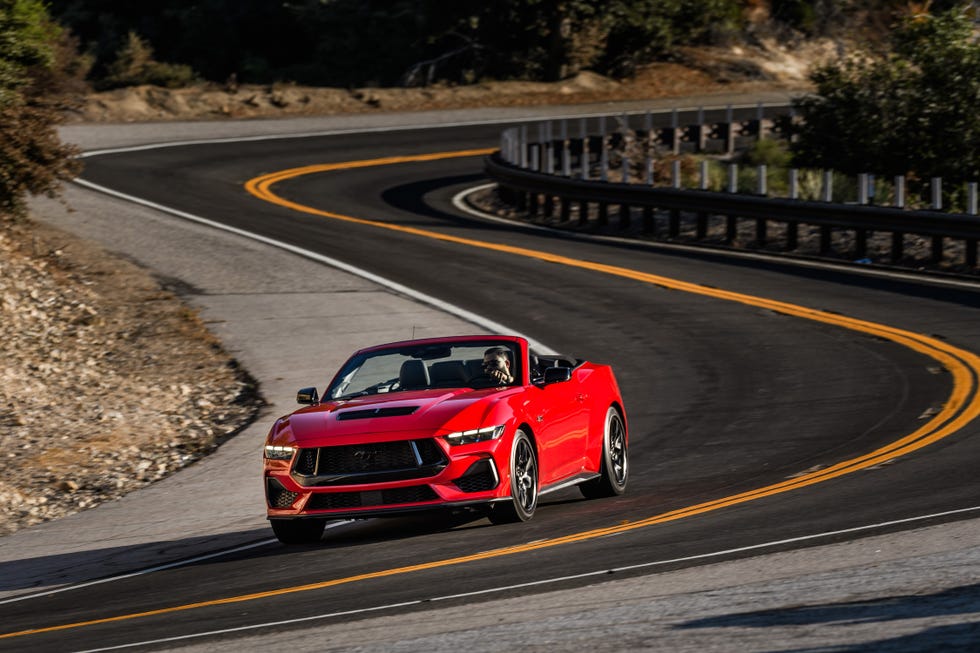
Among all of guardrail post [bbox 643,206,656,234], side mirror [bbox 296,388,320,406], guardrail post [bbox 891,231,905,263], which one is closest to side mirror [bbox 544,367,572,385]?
side mirror [bbox 296,388,320,406]

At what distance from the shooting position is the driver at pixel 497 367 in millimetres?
11430

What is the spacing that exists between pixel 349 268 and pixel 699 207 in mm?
6688

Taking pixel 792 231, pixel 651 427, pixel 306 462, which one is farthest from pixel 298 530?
pixel 792 231

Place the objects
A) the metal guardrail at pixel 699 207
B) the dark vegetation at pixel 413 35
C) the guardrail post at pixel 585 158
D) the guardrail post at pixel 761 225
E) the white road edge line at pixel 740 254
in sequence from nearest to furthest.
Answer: the white road edge line at pixel 740 254
the metal guardrail at pixel 699 207
the guardrail post at pixel 761 225
the guardrail post at pixel 585 158
the dark vegetation at pixel 413 35

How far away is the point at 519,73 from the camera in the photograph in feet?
196

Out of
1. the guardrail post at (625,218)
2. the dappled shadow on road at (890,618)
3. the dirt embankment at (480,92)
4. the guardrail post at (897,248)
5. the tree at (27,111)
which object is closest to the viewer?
the dappled shadow on road at (890,618)

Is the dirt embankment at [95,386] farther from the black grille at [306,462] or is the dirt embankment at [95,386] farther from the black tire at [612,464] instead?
the black tire at [612,464]

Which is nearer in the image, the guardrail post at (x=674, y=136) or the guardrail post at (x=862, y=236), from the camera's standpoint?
the guardrail post at (x=862, y=236)

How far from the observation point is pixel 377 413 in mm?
10664

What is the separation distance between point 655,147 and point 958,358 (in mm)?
22672

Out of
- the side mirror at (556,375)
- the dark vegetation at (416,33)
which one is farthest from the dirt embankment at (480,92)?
the side mirror at (556,375)

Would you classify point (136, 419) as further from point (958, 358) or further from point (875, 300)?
point (875, 300)

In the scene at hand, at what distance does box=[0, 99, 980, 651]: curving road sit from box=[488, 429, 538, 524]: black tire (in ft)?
0.45

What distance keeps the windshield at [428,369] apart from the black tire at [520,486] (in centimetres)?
71
